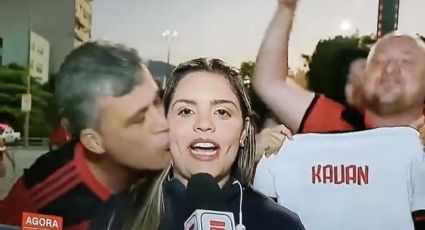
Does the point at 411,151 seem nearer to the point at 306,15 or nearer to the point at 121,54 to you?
the point at 306,15

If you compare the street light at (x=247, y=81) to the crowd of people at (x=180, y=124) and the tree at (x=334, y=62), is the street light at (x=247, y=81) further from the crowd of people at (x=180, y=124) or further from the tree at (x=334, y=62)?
the tree at (x=334, y=62)

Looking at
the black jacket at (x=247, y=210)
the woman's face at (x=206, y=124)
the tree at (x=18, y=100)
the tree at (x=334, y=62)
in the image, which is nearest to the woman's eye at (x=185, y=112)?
the woman's face at (x=206, y=124)

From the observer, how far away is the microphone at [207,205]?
2.65 metres

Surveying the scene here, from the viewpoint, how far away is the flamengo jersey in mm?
2479

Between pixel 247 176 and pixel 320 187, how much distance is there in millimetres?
269

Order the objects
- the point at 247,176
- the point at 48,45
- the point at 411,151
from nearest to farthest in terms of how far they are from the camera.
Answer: the point at 411,151 < the point at 247,176 < the point at 48,45

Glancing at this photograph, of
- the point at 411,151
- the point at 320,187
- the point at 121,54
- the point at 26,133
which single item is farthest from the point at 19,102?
the point at 411,151

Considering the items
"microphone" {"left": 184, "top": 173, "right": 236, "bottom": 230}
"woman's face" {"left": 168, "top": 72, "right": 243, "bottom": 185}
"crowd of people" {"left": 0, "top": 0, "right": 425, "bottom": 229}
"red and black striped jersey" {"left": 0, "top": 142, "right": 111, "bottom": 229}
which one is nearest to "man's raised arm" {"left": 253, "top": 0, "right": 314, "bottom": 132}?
"crowd of people" {"left": 0, "top": 0, "right": 425, "bottom": 229}

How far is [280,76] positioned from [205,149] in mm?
356

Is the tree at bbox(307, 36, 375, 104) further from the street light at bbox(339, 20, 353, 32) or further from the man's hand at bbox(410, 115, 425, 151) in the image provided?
the man's hand at bbox(410, 115, 425, 151)

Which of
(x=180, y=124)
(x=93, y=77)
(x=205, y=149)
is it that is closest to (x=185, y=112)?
(x=180, y=124)

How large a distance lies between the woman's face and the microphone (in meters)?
0.03

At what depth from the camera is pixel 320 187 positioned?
99.5 inches

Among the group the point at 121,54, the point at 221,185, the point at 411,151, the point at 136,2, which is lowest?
the point at 221,185
